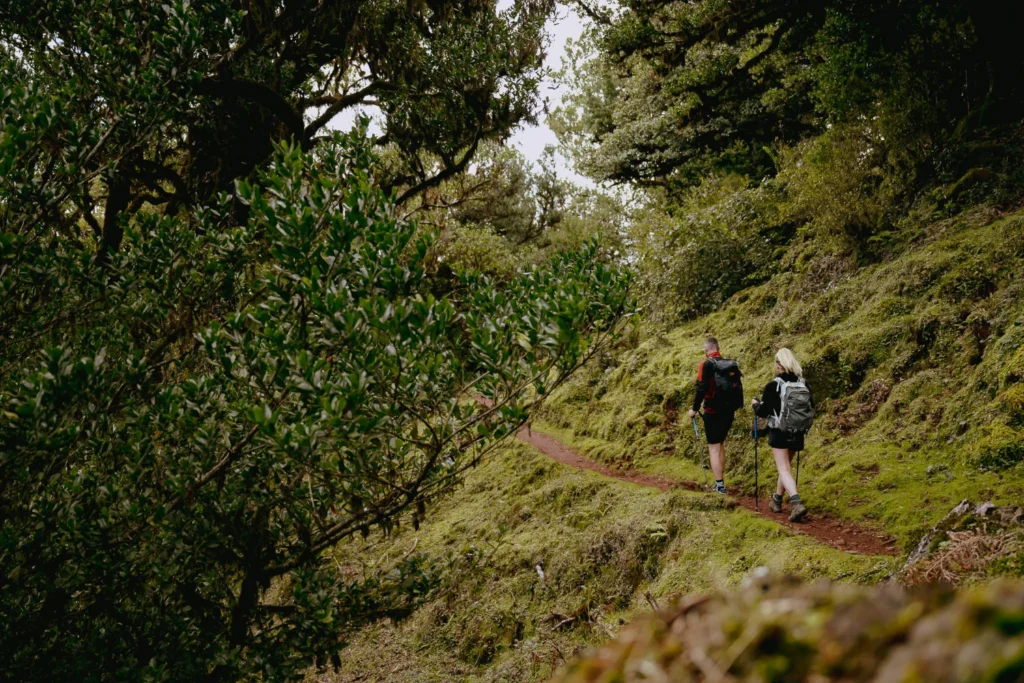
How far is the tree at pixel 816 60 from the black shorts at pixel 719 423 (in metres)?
8.78

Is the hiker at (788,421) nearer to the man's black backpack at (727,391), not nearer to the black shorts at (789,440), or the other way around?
the black shorts at (789,440)

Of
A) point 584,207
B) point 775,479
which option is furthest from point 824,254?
point 584,207

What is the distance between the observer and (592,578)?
809 cm

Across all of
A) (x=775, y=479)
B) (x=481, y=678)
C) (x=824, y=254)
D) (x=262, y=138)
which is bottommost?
Answer: (x=481, y=678)

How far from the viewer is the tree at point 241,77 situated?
5168 millimetres

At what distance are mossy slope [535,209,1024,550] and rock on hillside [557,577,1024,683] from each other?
5.88 m

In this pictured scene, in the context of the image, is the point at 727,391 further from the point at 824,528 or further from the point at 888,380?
the point at 888,380

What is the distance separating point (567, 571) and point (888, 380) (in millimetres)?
6102

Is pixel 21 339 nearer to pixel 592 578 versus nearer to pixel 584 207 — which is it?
pixel 592 578

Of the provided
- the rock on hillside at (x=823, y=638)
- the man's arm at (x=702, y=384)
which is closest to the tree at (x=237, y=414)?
the rock on hillside at (x=823, y=638)

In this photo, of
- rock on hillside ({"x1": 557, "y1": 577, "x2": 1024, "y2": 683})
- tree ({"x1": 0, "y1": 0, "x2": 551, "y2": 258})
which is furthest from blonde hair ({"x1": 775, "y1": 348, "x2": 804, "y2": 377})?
rock on hillside ({"x1": 557, "y1": 577, "x2": 1024, "y2": 683})

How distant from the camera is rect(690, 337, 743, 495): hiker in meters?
8.74

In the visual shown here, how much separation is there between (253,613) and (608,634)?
4020mm

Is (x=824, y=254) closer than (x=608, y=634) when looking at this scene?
No
